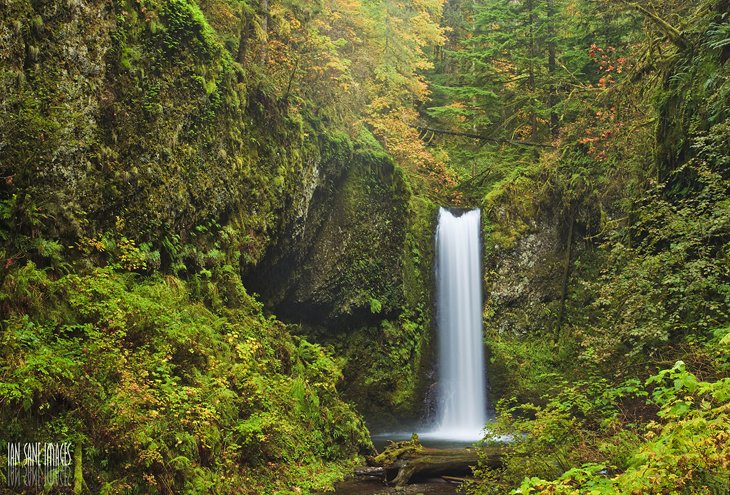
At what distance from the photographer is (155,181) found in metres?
8.75

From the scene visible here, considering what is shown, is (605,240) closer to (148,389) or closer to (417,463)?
(417,463)

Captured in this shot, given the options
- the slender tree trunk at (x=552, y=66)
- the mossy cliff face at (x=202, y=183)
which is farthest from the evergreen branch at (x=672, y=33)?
the slender tree trunk at (x=552, y=66)

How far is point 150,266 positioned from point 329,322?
7.26 m

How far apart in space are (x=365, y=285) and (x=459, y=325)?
331 cm

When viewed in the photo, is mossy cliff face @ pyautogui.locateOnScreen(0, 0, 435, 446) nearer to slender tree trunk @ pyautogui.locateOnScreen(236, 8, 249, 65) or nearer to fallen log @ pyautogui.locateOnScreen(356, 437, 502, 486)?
slender tree trunk @ pyautogui.locateOnScreen(236, 8, 249, 65)

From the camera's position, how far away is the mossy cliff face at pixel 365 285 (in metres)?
14.3

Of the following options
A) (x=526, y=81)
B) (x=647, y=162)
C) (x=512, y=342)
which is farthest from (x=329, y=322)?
(x=526, y=81)

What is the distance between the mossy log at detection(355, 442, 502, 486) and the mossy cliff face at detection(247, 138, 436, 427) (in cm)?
550

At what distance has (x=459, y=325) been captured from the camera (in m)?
16.5

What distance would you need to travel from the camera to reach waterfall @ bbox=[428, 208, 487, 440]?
Result: 51.1 feet

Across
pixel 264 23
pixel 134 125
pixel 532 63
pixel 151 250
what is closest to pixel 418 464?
pixel 151 250

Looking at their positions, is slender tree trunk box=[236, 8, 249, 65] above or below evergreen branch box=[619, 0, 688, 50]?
above

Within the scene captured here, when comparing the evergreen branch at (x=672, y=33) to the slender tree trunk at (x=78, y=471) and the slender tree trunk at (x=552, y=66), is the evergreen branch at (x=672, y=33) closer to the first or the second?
the slender tree trunk at (x=552, y=66)

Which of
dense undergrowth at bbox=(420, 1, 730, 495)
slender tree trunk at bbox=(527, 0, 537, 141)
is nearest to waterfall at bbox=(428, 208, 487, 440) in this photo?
dense undergrowth at bbox=(420, 1, 730, 495)
